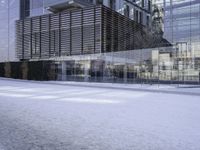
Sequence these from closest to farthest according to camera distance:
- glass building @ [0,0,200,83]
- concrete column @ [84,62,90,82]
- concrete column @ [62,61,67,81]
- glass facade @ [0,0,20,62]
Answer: glass building @ [0,0,200,83] → concrete column @ [84,62,90,82] → concrete column @ [62,61,67,81] → glass facade @ [0,0,20,62]

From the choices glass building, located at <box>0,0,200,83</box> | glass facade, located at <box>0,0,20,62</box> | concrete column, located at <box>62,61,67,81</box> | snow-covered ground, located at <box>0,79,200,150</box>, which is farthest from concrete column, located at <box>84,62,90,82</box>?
snow-covered ground, located at <box>0,79,200,150</box>

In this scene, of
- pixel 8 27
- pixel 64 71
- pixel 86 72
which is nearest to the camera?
pixel 86 72

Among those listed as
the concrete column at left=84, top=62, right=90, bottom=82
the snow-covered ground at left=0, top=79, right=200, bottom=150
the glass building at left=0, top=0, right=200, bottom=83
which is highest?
the glass building at left=0, top=0, right=200, bottom=83

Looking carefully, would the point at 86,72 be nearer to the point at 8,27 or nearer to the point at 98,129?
the point at 8,27

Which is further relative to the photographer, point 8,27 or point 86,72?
point 8,27

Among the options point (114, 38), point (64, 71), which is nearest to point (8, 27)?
point (64, 71)

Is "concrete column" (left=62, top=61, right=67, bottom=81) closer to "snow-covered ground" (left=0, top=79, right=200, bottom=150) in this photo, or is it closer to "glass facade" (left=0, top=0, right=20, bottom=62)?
"glass facade" (left=0, top=0, right=20, bottom=62)

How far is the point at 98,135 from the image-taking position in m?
8.27

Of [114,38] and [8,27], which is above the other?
[8,27]

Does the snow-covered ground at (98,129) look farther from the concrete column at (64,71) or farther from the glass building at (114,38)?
the concrete column at (64,71)

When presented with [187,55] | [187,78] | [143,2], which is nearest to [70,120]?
[187,78]

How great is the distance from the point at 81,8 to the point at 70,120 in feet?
118

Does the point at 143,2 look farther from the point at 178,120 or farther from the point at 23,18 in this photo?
the point at 178,120

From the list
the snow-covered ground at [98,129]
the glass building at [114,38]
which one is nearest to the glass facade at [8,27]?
the glass building at [114,38]
